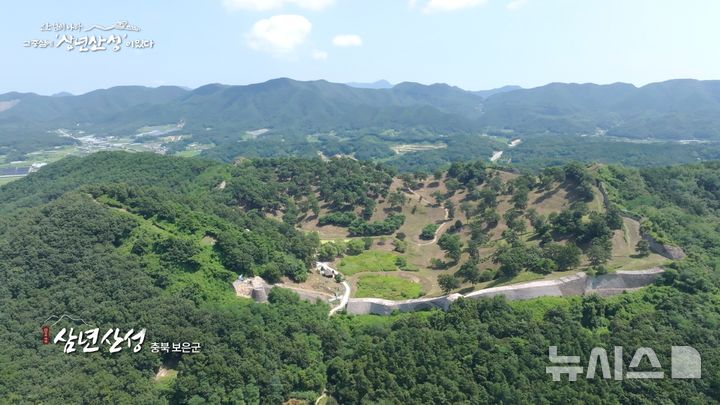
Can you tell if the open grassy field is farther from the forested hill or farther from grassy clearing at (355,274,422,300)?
grassy clearing at (355,274,422,300)

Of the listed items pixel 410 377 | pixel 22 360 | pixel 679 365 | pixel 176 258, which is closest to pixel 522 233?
pixel 679 365

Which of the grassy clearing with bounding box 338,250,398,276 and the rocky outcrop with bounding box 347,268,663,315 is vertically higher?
the rocky outcrop with bounding box 347,268,663,315

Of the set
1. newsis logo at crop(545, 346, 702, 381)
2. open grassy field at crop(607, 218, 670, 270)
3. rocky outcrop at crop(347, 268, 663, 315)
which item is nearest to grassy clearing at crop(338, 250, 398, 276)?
rocky outcrop at crop(347, 268, 663, 315)

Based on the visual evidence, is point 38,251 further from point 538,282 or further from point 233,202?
point 538,282

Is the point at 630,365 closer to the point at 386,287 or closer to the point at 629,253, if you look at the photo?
the point at 629,253

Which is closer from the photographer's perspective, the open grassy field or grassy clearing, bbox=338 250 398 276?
the open grassy field

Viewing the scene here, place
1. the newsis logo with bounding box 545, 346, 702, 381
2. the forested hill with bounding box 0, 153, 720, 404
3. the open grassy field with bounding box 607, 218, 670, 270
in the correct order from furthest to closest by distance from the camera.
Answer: the open grassy field with bounding box 607, 218, 670, 270, the newsis logo with bounding box 545, 346, 702, 381, the forested hill with bounding box 0, 153, 720, 404

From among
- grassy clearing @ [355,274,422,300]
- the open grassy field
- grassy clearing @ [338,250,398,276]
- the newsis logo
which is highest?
the open grassy field
